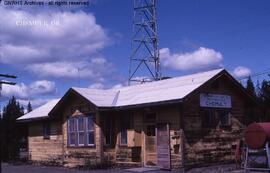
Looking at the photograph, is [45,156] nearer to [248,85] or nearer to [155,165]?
[155,165]

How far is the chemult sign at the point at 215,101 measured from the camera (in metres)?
22.2

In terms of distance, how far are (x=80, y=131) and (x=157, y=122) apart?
5810 millimetres

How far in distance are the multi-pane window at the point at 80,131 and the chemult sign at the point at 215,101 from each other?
253 inches

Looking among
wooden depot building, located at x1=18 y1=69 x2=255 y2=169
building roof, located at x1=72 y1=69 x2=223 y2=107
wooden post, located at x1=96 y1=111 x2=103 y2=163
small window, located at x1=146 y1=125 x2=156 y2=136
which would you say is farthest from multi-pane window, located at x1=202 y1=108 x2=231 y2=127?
wooden post, located at x1=96 y1=111 x2=103 y2=163

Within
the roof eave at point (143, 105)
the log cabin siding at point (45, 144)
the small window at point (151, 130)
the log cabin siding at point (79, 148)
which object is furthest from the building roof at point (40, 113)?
the small window at point (151, 130)

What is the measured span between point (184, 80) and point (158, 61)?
12185 millimetres

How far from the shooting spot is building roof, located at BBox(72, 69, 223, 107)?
21.8 m

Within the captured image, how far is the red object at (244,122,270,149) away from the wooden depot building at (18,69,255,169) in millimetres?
3065

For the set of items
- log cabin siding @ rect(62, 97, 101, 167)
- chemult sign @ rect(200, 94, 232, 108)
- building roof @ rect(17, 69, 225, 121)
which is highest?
building roof @ rect(17, 69, 225, 121)

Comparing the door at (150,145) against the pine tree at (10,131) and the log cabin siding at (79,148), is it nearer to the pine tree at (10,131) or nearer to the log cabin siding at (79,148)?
the log cabin siding at (79,148)

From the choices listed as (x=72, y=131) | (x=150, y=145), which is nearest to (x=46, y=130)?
(x=72, y=131)

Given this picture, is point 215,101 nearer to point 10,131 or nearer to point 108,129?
point 108,129

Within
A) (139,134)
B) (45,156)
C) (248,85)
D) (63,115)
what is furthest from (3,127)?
(248,85)

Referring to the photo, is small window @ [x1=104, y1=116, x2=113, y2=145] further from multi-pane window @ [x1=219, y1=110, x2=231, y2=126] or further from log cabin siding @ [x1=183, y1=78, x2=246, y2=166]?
multi-pane window @ [x1=219, y1=110, x2=231, y2=126]
